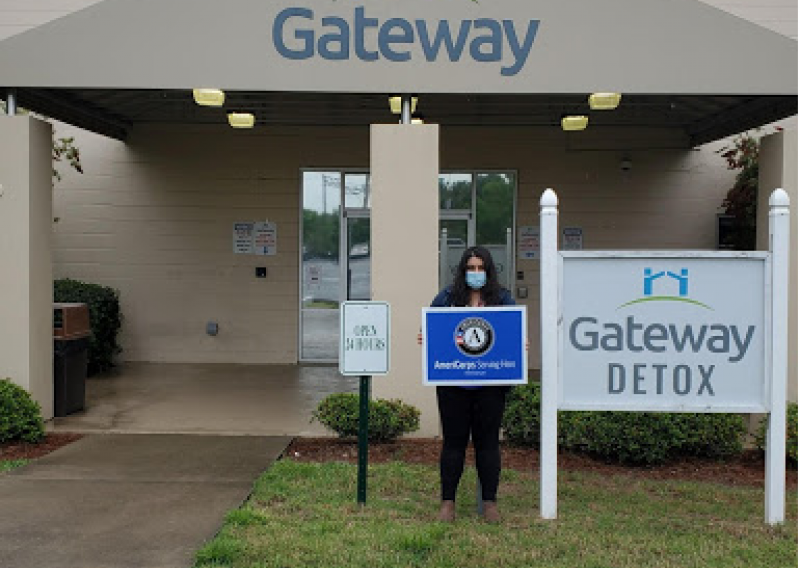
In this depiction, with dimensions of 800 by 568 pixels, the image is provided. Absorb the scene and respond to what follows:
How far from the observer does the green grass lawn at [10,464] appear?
7.31 meters

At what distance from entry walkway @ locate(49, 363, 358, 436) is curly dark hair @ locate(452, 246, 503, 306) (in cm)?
341

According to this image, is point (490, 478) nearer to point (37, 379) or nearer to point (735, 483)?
point (735, 483)

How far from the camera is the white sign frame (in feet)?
19.6

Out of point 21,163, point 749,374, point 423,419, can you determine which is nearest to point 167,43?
point 21,163

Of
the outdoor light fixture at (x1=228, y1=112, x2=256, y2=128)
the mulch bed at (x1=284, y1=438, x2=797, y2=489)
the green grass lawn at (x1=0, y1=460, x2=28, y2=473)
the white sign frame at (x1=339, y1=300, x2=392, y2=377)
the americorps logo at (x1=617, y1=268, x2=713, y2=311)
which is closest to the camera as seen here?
the americorps logo at (x1=617, y1=268, x2=713, y2=311)

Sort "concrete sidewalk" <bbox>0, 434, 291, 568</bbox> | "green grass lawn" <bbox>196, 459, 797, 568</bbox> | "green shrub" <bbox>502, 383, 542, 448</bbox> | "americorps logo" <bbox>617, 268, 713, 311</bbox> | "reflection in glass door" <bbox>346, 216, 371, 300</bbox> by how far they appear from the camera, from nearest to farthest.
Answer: "green grass lawn" <bbox>196, 459, 797, 568</bbox>, "concrete sidewalk" <bbox>0, 434, 291, 568</bbox>, "americorps logo" <bbox>617, 268, 713, 311</bbox>, "green shrub" <bbox>502, 383, 542, 448</bbox>, "reflection in glass door" <bbox>346, 216, 371, 300</bbox>

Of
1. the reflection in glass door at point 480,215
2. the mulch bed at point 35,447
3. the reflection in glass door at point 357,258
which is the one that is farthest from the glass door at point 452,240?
the mulch bed at point 35,447

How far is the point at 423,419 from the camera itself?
334 inches

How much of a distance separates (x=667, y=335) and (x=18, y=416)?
219 inches

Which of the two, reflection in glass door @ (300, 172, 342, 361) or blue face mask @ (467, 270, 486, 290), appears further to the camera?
reflection in glass door @ (300, 172, 342, 361)

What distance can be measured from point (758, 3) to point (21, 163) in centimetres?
1080

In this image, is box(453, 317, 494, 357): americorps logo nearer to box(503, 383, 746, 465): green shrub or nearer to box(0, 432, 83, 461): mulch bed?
box(503, 383, 746, 465): green shrub

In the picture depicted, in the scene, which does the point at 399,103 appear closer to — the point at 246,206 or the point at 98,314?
the point at 246,206

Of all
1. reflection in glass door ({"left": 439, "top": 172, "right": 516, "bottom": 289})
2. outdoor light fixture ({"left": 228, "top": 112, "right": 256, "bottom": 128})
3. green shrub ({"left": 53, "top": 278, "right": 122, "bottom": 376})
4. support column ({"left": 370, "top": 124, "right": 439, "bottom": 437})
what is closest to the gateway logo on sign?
support column ({"left": 370, "top": 124, "right": 439, "bottom": 437})
